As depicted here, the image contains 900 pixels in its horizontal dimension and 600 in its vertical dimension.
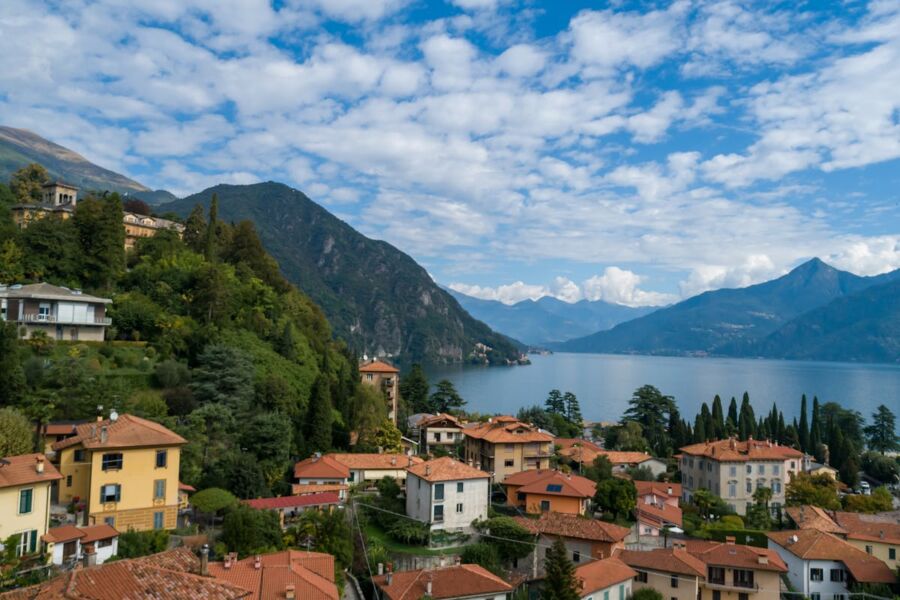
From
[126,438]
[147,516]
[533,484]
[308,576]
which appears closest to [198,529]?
[147,516]

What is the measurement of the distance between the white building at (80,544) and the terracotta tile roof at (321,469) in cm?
1252

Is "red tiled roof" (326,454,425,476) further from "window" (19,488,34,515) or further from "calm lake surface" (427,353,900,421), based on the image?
"calm lake surface" (427,353,900,421)

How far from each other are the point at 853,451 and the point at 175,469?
197 ft

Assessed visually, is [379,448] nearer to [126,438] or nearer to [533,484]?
[533,484]

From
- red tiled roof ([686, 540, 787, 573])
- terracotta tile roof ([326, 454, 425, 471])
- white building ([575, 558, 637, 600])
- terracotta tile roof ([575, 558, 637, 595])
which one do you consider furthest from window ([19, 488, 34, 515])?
red tiled roof ([686, 540, 787, 573])

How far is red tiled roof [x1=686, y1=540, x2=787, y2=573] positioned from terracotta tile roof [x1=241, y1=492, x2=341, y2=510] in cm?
1693

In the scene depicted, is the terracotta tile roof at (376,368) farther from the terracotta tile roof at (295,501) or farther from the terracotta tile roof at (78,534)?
the terracotta tile roof at (78,534)

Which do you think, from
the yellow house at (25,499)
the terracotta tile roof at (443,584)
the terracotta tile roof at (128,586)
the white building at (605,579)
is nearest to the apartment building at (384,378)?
the white building at (605,579)

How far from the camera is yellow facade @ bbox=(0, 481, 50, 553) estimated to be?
59.1 ft

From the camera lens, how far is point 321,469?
32.8 metres

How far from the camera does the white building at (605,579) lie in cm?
2438

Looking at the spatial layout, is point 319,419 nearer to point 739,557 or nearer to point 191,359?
point 191,359

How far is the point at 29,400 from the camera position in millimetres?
26609

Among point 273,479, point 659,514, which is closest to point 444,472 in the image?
point 273,479
